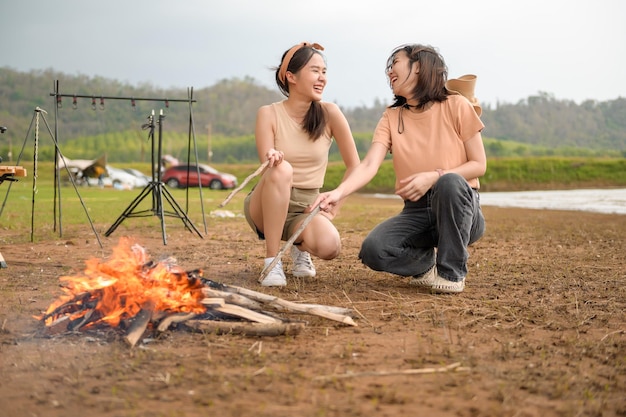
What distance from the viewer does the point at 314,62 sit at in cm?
480

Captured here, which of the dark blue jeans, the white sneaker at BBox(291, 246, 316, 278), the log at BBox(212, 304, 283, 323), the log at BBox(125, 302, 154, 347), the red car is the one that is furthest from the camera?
the red car

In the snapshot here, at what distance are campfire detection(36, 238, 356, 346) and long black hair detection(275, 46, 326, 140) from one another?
5.26ft

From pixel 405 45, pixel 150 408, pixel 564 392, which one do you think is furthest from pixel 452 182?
pixel 150 408

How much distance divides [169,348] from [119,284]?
57 centimetres

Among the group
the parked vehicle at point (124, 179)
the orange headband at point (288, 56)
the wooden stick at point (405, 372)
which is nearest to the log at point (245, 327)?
the wooden stick at point (405, 372)

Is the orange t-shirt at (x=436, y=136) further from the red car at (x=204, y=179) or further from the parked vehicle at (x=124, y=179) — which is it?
the parked vehicle at (x=124, y=179)

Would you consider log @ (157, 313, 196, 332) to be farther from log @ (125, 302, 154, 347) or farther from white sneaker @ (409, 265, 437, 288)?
white sneaker @ (409, 265, 437, 288)

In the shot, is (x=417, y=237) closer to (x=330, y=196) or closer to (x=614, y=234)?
(x=330, y=196)

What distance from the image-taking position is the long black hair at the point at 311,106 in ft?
15.8

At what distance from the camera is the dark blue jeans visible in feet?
14.6

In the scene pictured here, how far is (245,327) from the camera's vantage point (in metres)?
3.41

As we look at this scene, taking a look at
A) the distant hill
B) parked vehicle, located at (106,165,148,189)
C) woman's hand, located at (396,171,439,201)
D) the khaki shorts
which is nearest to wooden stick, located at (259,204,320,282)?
the khaki shorts

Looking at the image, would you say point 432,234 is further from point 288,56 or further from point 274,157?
point 288,56

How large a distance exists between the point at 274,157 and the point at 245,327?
59.9 inches
